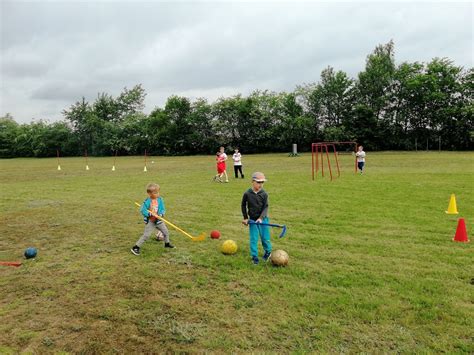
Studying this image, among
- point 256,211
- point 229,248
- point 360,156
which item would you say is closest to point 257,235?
point 256,211

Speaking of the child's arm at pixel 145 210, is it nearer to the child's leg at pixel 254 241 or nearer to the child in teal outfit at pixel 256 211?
the child in teal outfit at pixel 256 211

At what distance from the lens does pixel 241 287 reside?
213 inches

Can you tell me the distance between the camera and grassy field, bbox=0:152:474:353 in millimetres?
4090

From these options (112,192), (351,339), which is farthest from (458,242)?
(112,192)

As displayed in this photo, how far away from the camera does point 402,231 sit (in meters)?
8.16

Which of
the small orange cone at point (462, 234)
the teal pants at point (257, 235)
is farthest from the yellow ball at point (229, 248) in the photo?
the small orange cone at point (462, 234)

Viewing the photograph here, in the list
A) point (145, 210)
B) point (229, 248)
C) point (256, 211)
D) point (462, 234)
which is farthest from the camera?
point (462, 234)

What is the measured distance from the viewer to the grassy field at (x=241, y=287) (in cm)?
409

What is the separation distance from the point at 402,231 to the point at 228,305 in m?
4.98

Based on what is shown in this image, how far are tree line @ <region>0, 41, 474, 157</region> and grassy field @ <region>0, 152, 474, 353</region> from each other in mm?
44049

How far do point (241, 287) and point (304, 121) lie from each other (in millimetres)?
49691

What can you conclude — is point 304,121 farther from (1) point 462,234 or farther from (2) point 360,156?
(1) point 462,234

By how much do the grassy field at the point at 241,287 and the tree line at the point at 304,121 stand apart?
44.0 metres

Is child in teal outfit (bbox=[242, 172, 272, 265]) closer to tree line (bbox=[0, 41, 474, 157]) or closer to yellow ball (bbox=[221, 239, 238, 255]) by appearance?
yellow ball (bbox=[221, 239, 238, 255])
